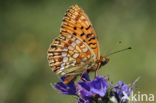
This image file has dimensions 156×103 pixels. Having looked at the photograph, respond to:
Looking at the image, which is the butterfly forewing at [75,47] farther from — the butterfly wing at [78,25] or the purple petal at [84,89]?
the purple petal at [84,89]

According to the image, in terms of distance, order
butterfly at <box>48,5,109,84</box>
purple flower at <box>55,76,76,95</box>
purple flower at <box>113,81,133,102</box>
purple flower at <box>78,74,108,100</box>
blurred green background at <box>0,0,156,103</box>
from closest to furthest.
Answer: purple flower at <box>78,74,108,100</box>
purple flower at <box>113,81,133,102</box>
purple flower at <box>55,76,76,95</box>
butterfly at <box>48,5,109,84</box>
blurred green background at <box>0,0,156,103</box>

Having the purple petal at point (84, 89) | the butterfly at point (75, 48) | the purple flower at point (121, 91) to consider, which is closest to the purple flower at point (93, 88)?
the purple petal at point (84, 89)

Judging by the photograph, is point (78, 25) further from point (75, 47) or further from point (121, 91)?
point (121, 91)

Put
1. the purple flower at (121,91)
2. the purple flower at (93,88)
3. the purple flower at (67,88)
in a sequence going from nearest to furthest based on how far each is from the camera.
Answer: the purple flower at (93,88)
the purple flower at (121,91)
the purple flower at (67,88)

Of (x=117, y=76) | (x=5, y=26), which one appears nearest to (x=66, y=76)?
(x=117, y=76)

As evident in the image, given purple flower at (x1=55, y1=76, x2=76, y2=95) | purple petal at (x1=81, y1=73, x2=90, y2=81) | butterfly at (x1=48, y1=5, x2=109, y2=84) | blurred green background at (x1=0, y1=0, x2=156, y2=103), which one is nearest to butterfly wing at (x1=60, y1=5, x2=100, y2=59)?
butterfly at (x1=48, y1=5, x2=109, y2=84)

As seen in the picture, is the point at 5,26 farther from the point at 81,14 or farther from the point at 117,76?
the point at 81,14

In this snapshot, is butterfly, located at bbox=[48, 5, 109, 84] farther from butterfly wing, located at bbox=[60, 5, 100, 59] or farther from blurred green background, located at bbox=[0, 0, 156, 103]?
blurred green background, located at bbox=[0, 0, 156, 103]
